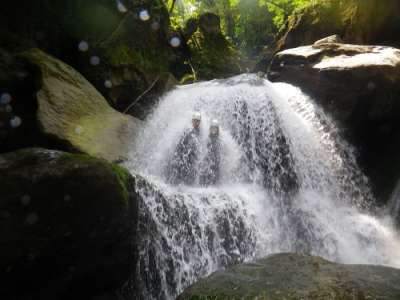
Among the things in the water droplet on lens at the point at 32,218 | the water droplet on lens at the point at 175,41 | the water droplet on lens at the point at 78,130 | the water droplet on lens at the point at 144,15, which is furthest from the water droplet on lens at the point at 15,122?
the water droplet on lens at the point at 175,41

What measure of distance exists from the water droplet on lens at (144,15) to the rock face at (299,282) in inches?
409

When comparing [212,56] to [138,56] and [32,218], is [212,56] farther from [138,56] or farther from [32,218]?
[32,218]

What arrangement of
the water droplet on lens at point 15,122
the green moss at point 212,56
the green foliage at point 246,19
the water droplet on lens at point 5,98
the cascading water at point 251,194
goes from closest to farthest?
1. the cascading water at point 251,194
2. the water droplet on lens at point 15,122
3. the water droplet on lens at point 5,98
4. the green moss at point 212,56
5. the green foliage at point 246,19

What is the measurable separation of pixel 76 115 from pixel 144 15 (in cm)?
615

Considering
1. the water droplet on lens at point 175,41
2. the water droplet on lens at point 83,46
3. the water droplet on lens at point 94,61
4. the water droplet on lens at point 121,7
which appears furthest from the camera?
the water droplet on lens at point 175,41

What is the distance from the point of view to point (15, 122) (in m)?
6.41

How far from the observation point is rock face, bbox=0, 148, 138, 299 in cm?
362

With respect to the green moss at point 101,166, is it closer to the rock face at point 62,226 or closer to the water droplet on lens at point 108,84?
the rock face at point 62,226

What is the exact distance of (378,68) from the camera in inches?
369

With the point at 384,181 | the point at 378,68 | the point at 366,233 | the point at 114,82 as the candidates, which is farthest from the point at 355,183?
the point at 114,82

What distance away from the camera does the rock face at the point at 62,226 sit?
11.9 feet

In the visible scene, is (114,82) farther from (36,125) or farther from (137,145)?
(36,125)

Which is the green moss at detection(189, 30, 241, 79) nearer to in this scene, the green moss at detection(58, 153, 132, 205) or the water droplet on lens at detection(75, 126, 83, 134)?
the water droplet on lens at detection(75, 126, 83, 134)

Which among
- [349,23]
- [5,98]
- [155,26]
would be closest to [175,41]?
[155,26]
